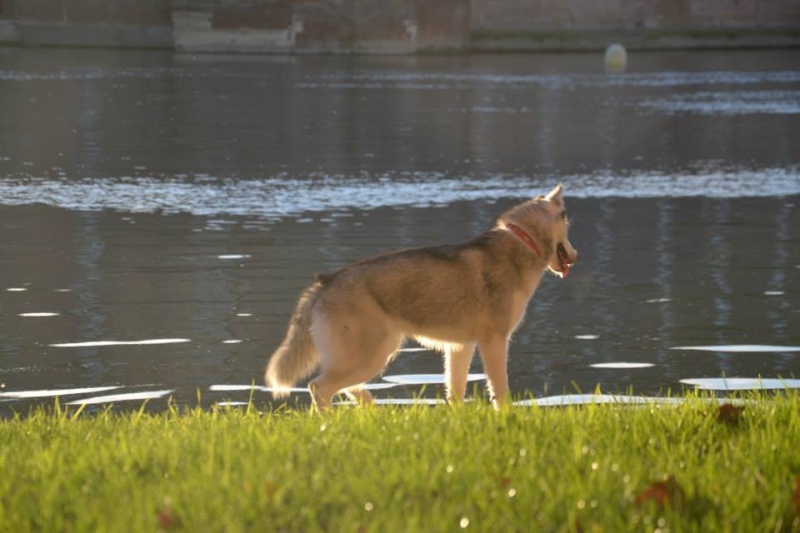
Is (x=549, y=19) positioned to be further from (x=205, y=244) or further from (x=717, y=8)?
(x=205, y=244)

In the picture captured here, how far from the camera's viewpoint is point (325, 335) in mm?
7820

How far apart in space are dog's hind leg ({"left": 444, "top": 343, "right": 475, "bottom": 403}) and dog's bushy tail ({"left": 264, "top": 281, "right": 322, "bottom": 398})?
0.66m

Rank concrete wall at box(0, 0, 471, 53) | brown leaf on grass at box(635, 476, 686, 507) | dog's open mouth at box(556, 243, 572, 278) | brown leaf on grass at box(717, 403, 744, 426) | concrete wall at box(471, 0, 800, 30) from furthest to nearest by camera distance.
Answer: concrete wall at box(471, 0, 800, 30)
concrete wall at box(0, 0, 471, 53)
dog's open mouth at box(556, 243, 572, 278)
brown leaf on grass at box(717, 403, 744, 426)
brown leaf on grass at box(635, 476, 686, 507)

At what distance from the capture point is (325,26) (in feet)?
299

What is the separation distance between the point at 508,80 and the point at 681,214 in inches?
1529

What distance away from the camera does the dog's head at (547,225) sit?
827cm

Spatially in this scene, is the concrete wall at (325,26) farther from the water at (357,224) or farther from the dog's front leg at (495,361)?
A: the dog's front leg at (495,361)

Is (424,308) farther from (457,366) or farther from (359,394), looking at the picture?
(359,394)

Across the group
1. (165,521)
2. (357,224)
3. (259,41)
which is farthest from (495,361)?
(259,41)

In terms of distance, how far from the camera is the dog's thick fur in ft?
25.8

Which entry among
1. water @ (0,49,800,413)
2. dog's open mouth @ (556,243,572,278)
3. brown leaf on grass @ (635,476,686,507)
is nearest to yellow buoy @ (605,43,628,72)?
water @ (0,49,800,413)

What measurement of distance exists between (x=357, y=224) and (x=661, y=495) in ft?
41.4

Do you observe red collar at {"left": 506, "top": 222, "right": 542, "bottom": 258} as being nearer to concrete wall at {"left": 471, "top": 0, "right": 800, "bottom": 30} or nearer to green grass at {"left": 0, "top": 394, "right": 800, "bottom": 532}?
green grass at {"left": 0, "top": 394, "right": 800, "bottom": 532}

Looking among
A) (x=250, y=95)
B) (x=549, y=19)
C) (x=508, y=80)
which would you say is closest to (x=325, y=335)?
(x=250, y=95)
